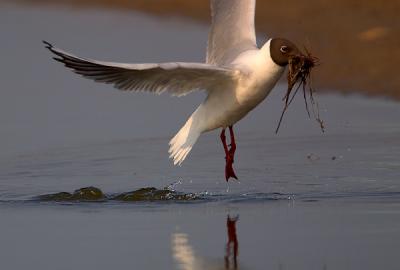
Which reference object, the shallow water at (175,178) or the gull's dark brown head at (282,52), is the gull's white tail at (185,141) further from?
the gull's dark brown head at (282,52)

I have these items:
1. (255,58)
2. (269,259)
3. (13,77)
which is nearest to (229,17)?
(255,58)

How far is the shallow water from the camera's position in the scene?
311 inches

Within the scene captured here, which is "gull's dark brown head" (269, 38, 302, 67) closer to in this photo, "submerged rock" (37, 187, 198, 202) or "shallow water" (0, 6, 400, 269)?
"shallow water" (0, 6, 400, 269)

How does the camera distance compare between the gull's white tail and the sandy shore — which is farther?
the sandy shore

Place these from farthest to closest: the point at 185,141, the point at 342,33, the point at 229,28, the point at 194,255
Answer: the point at 342,33, the point at 229,28, the point at 185,141, the point at 194,255

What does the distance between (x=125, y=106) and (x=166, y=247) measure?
5846mm

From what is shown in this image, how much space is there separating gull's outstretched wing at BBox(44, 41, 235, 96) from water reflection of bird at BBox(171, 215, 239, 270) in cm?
142

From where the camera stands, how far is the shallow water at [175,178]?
25.9ft

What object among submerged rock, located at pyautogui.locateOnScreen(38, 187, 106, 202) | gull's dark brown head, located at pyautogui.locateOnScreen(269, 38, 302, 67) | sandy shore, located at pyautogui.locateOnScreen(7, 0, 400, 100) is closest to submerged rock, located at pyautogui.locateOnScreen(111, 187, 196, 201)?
submerged rock, located at pyautogui.locateOnScreen(38, 187, 106, 202)

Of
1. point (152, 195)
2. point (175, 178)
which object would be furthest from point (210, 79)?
point (175, 178)

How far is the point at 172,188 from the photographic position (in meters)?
10.3

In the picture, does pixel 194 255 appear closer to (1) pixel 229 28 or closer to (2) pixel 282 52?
(2) pixel 282 52

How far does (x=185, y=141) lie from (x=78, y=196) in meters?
0.91

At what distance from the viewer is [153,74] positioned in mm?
9570
